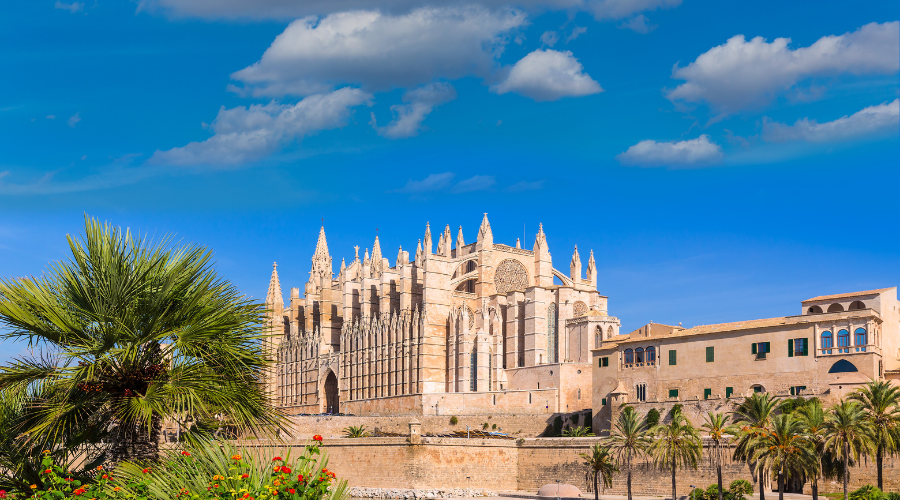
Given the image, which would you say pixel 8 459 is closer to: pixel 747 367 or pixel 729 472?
pixel 729 472

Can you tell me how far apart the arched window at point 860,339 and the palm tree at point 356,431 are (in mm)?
34042

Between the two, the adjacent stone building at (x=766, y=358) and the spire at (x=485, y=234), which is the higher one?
the spire at (x=485, y=234)

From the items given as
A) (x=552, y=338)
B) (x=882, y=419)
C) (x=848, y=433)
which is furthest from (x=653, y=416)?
(x=552, y=338)

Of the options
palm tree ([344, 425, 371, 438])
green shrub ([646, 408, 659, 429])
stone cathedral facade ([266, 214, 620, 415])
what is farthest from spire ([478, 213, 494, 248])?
green shrub ([646, 408, 659, 429])

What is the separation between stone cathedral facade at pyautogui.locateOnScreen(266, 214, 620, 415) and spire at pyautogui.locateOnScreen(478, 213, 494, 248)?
109mm

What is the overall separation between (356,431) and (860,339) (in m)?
34.2

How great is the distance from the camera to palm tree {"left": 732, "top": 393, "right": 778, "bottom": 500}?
36125 millimetres

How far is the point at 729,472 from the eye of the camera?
143 feet

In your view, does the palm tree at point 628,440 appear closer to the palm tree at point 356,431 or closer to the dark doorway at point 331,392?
the palm tree at point 356,431

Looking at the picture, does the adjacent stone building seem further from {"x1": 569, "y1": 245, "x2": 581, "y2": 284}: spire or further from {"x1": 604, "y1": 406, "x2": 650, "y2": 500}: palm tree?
{"x1": 569, "y1": 245, "x2": 581, "y2": 284}: spire

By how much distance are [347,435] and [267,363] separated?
5767 centimetres

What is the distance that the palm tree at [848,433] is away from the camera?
34625 mm

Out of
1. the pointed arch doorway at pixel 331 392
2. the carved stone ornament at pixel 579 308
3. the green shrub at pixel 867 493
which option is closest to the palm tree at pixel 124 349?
the green shrub at pixel 867 493

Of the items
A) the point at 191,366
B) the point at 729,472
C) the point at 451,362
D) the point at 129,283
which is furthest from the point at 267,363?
the point at 451,362
